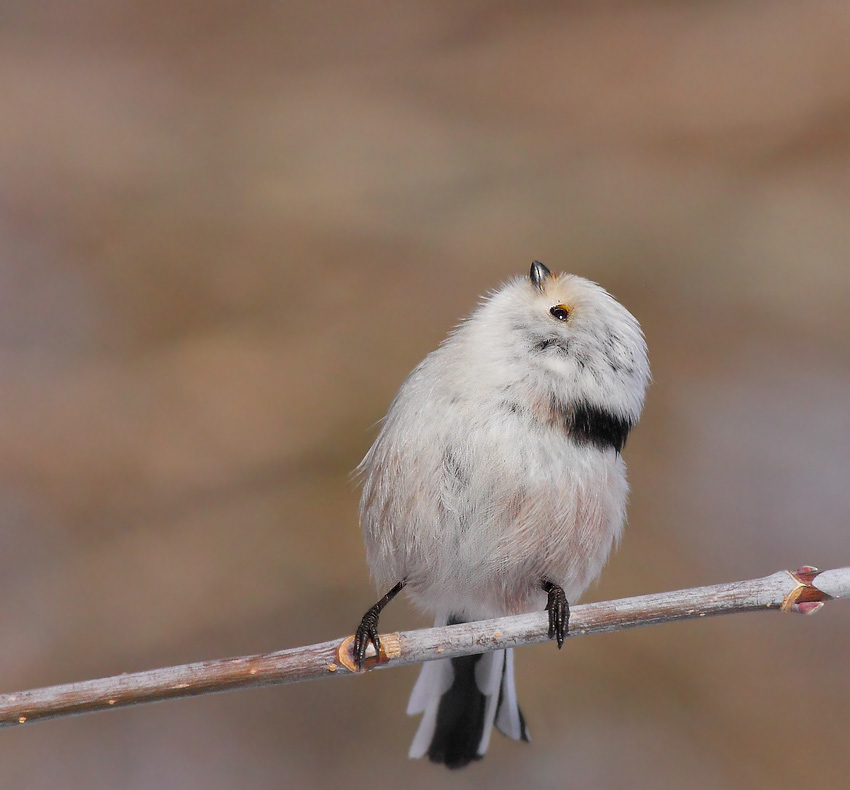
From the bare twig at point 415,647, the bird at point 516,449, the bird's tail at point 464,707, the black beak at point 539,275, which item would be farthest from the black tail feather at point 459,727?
the black beak at point 539,275

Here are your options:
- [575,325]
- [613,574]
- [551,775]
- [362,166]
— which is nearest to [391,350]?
[362,166]

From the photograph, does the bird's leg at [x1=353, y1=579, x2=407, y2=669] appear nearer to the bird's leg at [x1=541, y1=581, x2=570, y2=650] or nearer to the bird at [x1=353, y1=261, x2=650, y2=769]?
the bird at [x1=353, y1=261, x2=650, y2=769]

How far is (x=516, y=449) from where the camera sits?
913 millimetres

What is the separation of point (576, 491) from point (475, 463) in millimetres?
114

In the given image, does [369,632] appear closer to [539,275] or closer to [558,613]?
[558,613]

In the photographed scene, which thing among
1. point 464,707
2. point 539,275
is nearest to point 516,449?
point 539,275

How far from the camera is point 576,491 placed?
930mm

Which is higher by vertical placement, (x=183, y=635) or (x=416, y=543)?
(x=416, y=543)

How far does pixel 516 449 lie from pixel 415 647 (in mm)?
232

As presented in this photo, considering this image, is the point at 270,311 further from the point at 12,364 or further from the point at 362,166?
the point at 12,364

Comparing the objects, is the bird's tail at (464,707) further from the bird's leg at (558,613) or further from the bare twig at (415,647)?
the bare twig at (415,647)

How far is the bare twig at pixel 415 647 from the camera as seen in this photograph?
74cm

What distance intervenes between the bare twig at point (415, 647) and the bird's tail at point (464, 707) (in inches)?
13.3

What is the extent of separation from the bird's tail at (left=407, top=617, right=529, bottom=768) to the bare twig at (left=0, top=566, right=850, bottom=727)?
0.34 m
